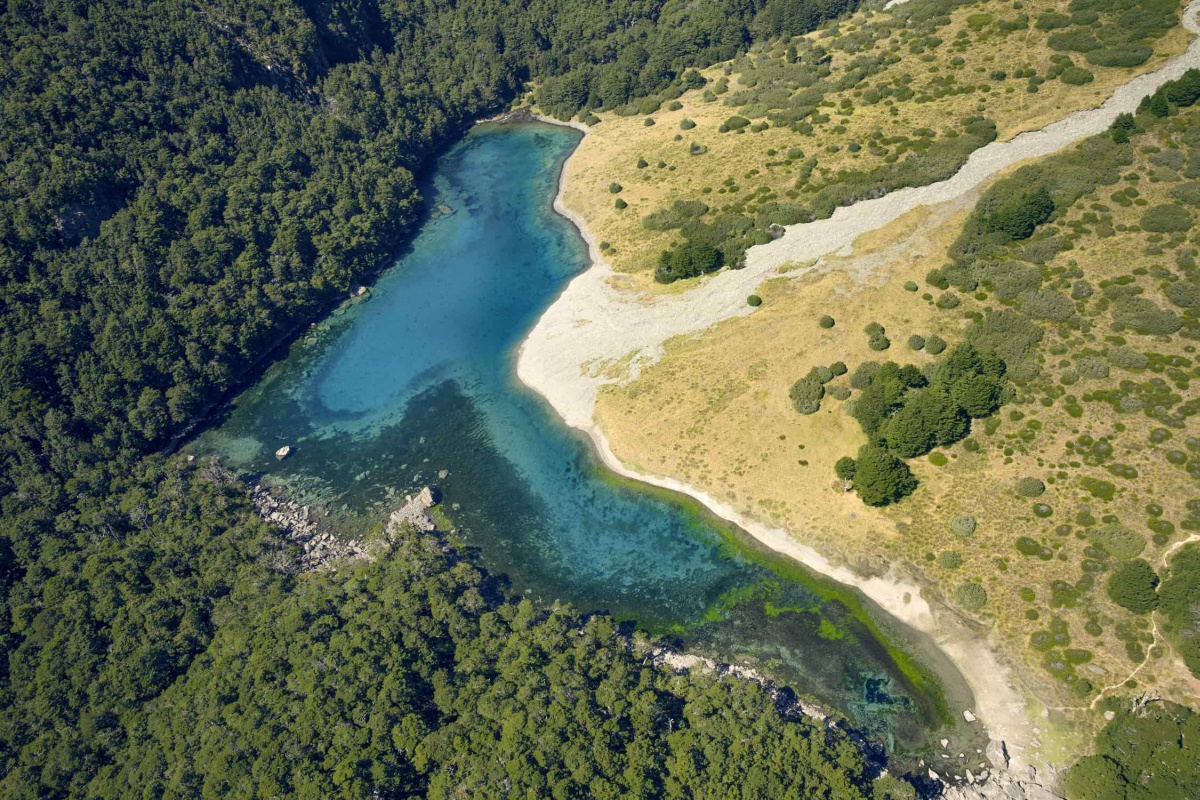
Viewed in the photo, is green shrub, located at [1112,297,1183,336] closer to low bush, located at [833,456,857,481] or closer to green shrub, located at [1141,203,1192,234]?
green shrub, located at [1141,203,1192,234]

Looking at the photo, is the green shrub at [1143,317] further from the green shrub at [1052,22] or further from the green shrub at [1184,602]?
the green shrub at [1052,22]

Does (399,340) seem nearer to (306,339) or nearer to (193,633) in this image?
(306,339)

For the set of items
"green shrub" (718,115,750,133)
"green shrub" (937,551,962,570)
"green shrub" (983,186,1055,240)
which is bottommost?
"green shrub" (937,551,962,570)

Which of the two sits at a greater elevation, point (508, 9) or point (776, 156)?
point (508, 9)

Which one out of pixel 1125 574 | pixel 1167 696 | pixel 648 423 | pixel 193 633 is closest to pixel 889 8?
pixel 648 423

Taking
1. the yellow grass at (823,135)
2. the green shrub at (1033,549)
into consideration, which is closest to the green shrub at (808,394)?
the green shrub at (1033,549)

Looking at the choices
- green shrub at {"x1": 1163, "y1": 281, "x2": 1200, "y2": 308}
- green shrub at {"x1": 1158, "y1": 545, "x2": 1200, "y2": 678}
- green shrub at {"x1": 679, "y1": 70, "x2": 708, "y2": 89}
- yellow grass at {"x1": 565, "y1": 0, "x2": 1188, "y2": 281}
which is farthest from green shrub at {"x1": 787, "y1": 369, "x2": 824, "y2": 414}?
green shrub at {"x1": 679, "y1": 70, "x2": 708, "y2": 89}

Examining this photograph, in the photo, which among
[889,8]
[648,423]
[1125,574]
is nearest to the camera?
A: [1125,574]
